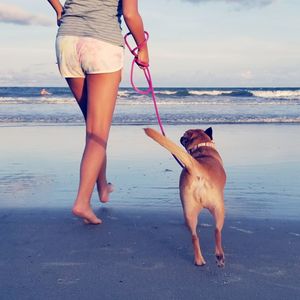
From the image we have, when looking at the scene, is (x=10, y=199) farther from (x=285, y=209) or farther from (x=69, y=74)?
(x=285, y=209)

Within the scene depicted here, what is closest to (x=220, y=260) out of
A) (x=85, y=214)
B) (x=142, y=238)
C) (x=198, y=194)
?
(x=198, y=194)

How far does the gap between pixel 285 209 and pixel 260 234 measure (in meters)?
0.80

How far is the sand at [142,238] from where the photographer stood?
2459 millimetres

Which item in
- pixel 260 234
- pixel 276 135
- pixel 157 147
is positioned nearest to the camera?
pixel 260 234

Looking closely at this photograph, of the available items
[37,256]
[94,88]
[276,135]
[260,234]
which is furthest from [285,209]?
[276,135]

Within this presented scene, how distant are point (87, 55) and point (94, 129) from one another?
0.51 m

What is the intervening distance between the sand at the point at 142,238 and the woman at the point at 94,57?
396 millimetres

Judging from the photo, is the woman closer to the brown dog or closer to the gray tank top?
the gray tank top

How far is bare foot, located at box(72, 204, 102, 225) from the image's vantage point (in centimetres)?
340

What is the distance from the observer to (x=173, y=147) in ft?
9.11

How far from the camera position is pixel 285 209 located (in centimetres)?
404

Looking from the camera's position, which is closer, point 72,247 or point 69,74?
point 72,247

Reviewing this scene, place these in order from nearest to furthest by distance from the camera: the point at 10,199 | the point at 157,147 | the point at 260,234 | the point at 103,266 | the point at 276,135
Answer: the point at 103,266, the point at 260,234, the point at 10,199, the point at 157,147, the point at 276,135

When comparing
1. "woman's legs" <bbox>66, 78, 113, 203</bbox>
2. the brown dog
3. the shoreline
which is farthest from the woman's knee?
the brown dog
